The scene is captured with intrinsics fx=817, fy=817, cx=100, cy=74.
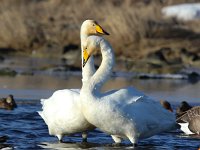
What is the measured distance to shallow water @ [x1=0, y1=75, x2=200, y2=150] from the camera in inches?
517

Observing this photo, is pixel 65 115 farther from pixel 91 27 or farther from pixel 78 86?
pixel 78 86

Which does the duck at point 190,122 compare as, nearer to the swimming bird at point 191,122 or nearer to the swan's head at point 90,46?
the swimming bird at point 191,122

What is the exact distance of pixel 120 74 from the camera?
24875 mm

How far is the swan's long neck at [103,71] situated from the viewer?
487 inches

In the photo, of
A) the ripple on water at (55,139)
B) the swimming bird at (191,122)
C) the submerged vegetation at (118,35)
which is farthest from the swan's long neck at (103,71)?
the submerged vegetation at (118,35)

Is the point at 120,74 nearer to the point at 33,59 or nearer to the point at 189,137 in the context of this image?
the point at 33,59

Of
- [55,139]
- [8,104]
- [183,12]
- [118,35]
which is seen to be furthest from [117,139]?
[183,12]

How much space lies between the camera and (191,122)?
14.1m

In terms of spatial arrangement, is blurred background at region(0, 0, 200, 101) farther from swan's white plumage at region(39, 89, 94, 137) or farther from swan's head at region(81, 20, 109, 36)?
swan's white plumage at region(39, 89, 94, 137)

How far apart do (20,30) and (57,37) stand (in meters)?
1.92

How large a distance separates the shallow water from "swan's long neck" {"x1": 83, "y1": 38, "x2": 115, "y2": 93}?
1040 mm

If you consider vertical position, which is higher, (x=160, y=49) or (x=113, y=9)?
(x=113, y=9)

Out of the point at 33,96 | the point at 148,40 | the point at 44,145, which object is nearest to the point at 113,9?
the point at 148,40

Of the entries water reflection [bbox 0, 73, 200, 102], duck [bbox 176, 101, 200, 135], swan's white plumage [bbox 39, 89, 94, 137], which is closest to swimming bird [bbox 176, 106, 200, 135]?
duck [bbox 176, 101, 200, 135]
